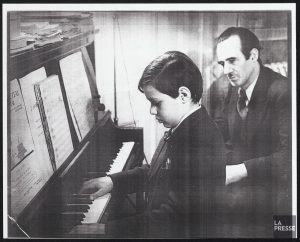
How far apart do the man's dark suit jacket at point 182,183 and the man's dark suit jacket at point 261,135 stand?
0.08m

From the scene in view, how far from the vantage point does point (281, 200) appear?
2234 mm

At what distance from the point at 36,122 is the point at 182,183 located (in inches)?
30.1

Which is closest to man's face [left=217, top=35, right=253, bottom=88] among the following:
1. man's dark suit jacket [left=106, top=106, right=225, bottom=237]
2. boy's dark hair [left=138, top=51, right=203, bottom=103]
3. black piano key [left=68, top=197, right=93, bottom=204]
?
boy's dark hair [left=138, top=51, right=203, bottom=103]

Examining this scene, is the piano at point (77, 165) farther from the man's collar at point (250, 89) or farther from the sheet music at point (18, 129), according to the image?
the man's collar at point (250, 89)

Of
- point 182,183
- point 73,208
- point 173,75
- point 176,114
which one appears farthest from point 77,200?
point 173,75

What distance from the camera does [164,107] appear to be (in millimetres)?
2174

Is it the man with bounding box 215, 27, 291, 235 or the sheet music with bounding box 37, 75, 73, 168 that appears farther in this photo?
the man with bounding box 215, 27, 291, 235

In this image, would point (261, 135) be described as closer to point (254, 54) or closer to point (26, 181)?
point (254, 54)

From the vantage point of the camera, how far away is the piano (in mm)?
1969

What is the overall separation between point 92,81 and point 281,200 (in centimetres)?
113

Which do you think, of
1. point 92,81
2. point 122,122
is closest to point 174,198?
point 122,122

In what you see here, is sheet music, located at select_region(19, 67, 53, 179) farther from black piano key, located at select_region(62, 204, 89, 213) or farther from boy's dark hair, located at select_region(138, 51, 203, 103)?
boy's dark hair, located at select_region(138, 51, 203, 103)

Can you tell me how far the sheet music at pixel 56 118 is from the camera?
1.96 m

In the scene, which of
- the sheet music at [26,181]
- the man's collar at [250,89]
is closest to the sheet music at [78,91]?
the sheet music at [26,181]
